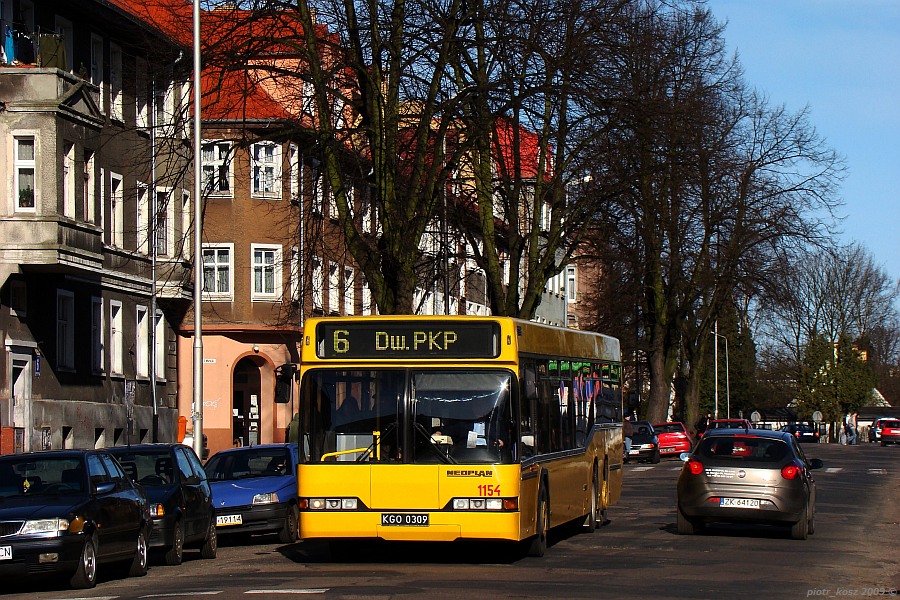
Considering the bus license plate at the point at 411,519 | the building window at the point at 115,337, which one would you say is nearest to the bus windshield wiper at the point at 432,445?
the bus license plate at the point at 411,519

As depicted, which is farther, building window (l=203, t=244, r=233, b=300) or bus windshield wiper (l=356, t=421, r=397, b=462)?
building window (l=203, t=244, r=233, b=300)

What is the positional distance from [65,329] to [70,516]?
22.3m

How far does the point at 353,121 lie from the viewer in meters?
31.8

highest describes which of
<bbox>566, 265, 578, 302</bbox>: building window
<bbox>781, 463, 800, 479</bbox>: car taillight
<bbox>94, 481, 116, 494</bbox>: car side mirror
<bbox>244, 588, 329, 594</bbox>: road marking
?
<bbox>566, 265, 578, 302</bbox>: building window

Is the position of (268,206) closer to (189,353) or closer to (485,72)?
(189,353)

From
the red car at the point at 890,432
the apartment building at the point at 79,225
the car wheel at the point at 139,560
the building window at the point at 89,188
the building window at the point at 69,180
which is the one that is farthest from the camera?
the red car at the point at 890,432

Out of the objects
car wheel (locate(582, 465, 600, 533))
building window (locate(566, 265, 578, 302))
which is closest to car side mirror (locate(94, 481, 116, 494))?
car wheel (locate(582, 465, 600, 533))

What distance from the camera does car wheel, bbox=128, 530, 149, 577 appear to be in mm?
17531

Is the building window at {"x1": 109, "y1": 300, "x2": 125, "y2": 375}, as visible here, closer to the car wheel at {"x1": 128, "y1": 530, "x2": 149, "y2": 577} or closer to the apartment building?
the apartment building

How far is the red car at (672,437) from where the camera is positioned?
212 feet

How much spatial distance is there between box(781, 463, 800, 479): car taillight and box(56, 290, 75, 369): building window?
2019cm

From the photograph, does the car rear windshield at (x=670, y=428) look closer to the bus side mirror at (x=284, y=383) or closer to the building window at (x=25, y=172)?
the building window at (x=25, y=172)

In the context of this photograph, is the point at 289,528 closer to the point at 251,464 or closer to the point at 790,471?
the point at 251,464

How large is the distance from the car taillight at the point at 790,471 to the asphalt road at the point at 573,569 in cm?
92
